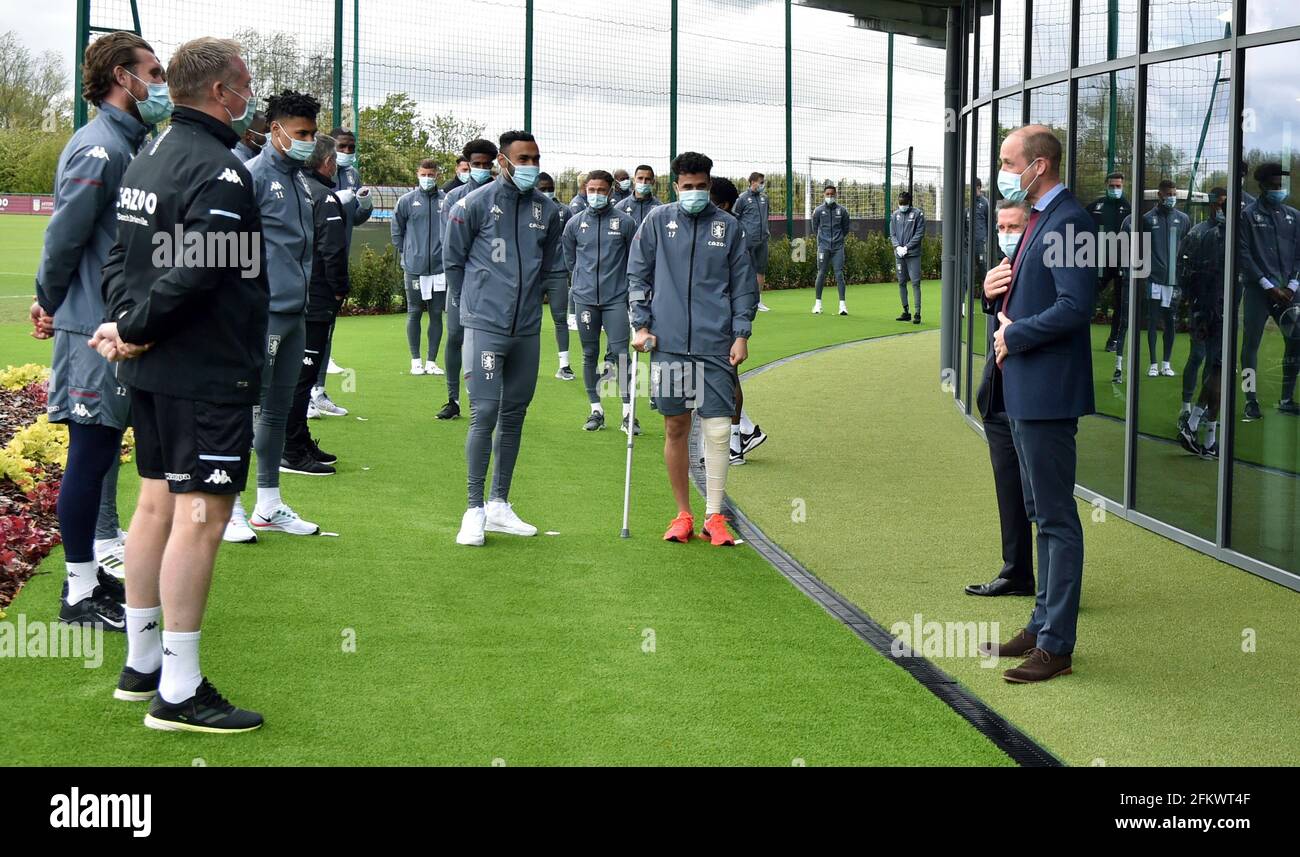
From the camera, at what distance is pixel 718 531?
24.8ft

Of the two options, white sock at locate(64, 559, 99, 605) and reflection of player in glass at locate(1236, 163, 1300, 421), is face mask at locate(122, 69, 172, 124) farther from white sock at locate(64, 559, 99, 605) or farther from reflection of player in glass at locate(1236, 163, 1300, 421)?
reflection of player in glass at locate(1236, 163, 1300, 421)

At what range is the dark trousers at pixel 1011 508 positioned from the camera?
650cm

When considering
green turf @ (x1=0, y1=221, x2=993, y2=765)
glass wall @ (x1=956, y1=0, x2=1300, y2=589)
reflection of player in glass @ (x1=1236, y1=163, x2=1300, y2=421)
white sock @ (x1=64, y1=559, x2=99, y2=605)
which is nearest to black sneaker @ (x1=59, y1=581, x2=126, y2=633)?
white sock @ (x1=64, y1=559, x2=99, y2=605)

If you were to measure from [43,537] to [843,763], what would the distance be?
4.39 m

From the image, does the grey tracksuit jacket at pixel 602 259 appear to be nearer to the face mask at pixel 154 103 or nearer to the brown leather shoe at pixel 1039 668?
the face mask at pixel 154 103

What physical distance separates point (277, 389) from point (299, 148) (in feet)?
4.37

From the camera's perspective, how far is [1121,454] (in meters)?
8.50

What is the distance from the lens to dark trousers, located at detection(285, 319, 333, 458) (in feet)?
29.1

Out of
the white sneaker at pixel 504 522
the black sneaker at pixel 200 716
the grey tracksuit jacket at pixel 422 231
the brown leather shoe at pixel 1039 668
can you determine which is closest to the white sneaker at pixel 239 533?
the white sneaker at pixel 504 522

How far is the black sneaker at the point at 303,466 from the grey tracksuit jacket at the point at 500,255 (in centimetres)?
219

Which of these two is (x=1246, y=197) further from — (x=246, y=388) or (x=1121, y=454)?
(x=246, y=388)

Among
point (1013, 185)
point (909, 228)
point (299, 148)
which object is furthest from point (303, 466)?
point (909, 228)

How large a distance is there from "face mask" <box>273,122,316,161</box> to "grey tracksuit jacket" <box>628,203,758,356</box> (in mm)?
1882

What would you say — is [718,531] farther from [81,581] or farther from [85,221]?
[85,221]
